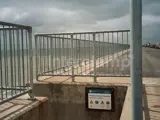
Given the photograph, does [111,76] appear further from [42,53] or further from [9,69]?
[9,69]

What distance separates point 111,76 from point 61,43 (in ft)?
6.56

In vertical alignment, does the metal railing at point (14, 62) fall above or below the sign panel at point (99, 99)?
above

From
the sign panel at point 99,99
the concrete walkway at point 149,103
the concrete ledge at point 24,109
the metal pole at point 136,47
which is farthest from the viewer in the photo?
the sign panel at point 99,99

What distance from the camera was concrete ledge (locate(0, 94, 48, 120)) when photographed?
13.1 ft

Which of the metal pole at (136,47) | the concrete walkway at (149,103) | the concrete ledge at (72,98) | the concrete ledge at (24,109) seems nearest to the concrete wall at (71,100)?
the concrete ledge at (72,98)

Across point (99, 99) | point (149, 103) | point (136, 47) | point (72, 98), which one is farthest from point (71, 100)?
point (136, 47)

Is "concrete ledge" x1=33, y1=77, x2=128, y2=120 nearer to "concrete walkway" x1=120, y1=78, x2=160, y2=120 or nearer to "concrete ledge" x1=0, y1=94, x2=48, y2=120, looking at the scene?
"concrete walkway" x1=120, y1=78, x2=160, y2=120

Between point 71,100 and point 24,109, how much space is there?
9.62ft

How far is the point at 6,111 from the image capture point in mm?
4125

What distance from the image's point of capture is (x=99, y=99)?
687 centimetres

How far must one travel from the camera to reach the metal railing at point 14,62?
4.22 meters

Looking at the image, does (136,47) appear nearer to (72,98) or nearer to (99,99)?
(99,99)

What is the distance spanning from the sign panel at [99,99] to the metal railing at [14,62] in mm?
2261

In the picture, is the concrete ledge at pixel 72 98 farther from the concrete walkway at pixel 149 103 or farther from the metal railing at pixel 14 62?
the metal railing at pixel 14 62
